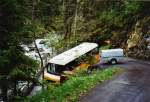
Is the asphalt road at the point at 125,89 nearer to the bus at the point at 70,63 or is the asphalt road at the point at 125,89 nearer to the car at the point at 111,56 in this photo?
the bus at the point at 70,63

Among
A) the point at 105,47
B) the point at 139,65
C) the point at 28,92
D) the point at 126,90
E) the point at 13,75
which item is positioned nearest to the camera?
the point at 13,75

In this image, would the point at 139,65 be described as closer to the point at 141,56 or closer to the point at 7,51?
the point at 141,56

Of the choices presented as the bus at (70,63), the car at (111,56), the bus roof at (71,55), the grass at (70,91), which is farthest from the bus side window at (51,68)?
the grass at (70,91)

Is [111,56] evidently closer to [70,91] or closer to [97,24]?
[97,24]

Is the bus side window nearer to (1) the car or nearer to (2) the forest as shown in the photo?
(2) the forest

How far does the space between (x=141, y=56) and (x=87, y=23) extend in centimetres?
1218

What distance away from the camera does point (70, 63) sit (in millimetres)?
36688

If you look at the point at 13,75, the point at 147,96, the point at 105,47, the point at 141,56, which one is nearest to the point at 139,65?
the point at 141,56

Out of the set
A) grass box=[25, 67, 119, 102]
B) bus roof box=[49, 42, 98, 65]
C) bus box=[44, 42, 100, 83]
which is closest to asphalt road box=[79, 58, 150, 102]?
grass box=[25, 67, 119, 102]

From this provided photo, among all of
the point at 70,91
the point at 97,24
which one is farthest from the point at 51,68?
the point at 97,24

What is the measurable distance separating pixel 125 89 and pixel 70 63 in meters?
12.3

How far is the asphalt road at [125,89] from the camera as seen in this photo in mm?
22419

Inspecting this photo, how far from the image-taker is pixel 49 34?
4231 cm

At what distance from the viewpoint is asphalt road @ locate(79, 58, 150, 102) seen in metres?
22.4
